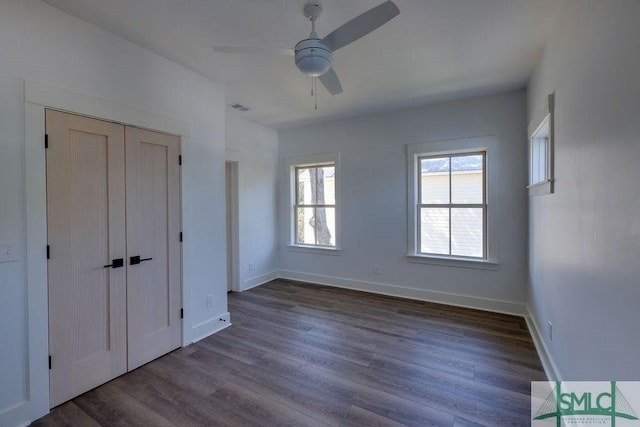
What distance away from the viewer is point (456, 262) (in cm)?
380

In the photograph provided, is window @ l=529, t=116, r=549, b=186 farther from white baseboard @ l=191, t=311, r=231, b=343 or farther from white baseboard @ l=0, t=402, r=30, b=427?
white baseboard @ l=0, t=402, r=30, b=427

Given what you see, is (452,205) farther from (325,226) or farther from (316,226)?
(316,226)

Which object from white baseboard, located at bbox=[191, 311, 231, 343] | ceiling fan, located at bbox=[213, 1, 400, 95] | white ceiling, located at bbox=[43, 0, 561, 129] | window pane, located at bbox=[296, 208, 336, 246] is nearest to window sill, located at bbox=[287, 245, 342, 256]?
window pane, located at bbox=[296, 208, 336, 246]

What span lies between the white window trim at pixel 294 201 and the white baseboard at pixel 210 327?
199 cm

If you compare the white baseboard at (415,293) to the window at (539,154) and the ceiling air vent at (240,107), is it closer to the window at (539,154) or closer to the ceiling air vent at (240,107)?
the window at (539,154)

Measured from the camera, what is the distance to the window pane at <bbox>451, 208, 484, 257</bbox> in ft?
12.3

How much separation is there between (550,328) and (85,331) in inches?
145

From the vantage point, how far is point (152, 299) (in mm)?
2584

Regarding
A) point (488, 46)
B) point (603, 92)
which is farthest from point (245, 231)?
point (603, 92)

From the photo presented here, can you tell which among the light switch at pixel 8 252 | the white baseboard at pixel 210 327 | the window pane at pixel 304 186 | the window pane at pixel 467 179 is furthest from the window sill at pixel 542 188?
the light switch at pixel 8 252

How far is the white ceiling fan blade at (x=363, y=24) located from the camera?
1476 mm

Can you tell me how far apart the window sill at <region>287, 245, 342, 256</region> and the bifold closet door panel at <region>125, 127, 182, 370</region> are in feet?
8.24

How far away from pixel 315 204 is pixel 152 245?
292 cm

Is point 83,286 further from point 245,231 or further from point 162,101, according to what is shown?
point 245,231
